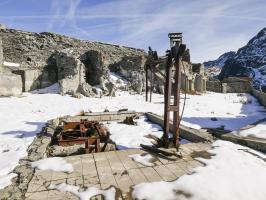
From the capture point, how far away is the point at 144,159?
448cm

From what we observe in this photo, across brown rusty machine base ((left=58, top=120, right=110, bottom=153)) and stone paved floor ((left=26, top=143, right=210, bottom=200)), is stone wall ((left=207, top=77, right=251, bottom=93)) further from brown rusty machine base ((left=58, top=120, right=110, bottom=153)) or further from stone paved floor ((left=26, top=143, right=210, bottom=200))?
stone paved floor ((left=26, top=143, right=210, bottom=200))

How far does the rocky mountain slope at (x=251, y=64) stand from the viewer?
7643 cm

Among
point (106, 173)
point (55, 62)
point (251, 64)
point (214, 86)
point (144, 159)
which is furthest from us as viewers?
point (251, 64)

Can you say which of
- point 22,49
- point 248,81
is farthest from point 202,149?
point 248,81

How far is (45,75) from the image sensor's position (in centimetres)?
1559

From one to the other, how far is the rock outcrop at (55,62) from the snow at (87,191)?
36.4 ft

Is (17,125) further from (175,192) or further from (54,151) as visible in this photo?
(175,192)

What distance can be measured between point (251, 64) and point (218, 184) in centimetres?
9445

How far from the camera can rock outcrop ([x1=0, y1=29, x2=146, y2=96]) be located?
14695 mm

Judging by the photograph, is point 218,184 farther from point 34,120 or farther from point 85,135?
point 34,120

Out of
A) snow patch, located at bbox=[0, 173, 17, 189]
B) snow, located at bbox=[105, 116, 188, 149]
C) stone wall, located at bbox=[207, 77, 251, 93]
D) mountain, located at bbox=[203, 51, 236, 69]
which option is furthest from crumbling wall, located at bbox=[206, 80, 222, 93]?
mountain, located at bbox=[203, 51, 236, 69]

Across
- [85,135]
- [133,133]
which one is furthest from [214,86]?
[85,135]

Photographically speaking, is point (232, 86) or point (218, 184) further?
point (232, 86)

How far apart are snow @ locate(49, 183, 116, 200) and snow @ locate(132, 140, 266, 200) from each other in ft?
1.03
